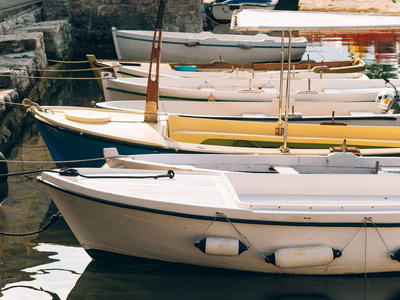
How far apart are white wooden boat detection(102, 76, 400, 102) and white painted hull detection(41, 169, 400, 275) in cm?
358

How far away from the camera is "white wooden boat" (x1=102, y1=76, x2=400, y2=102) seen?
922 centimetres

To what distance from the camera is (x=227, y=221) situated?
503 cm

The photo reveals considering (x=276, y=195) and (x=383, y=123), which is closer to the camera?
(x=276, y=195)

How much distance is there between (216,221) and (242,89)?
Answer: 15.9ft

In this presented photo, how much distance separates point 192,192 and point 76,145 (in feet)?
7.90

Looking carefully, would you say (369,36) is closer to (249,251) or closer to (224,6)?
(224,6)

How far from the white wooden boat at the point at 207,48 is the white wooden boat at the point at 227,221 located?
8398 millimetres

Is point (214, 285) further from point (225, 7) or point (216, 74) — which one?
point (225, 7)

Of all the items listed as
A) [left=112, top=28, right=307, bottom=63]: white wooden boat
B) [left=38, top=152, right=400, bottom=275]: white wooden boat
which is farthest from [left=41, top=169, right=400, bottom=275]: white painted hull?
[left=112, top=28, right=307, bottom=63]: white wooden boat

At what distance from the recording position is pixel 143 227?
526 centimetres

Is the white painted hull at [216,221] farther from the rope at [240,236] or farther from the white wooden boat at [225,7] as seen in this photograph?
the white wooden boat at [225,7]

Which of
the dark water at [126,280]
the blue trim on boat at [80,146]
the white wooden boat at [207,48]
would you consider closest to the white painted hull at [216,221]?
the dark water at [126,280]

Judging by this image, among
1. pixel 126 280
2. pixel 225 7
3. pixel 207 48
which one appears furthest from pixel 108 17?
pixel 126 280

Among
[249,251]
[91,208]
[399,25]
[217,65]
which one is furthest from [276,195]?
[217,65]
